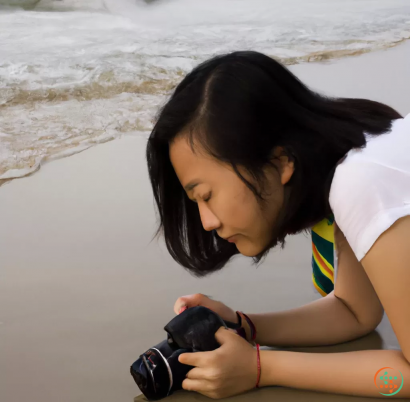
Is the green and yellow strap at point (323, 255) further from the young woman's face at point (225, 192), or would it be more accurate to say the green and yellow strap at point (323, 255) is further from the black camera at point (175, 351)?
the black camera at point (175, 351)

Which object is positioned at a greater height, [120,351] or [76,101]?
[76,101]

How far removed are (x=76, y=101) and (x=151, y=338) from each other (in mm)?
740

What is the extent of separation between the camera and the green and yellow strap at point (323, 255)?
1.15 m

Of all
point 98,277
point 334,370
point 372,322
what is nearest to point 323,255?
point 372,322

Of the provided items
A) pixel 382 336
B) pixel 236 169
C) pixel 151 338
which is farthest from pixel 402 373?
pixel 151 338

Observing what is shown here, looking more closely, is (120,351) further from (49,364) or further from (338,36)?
(338,36)

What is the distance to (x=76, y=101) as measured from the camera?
5.23 feet

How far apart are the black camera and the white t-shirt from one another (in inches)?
10.5

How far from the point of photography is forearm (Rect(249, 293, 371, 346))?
3.33 ft

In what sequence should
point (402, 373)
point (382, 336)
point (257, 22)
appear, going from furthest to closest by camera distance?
point (257, 22) < point (382, 336) < point (402, 373)

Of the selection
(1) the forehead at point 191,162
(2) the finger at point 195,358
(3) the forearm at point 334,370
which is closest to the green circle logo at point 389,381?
(3) the forearm at point 334,370

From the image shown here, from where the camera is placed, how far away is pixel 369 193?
0.75m

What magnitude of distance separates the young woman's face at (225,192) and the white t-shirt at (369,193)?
3.9 inches

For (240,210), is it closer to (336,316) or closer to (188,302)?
(188,302)
